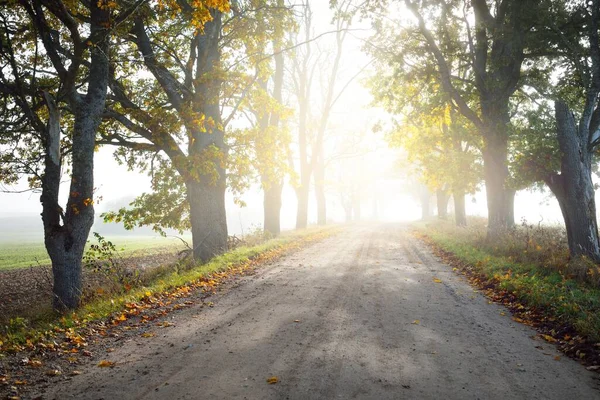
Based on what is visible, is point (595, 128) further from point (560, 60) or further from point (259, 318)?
point (259, 318)

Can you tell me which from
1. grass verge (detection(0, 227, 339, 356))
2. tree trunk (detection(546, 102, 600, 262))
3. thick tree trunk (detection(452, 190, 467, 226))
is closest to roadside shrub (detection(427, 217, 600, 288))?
tree trunk (detection(546, 102, 600, 262))

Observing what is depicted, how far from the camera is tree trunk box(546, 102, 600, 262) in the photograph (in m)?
9.11

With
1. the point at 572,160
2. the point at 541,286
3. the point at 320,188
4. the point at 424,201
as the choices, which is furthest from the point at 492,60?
the point at 424,201

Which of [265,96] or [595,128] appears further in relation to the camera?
[265,96]

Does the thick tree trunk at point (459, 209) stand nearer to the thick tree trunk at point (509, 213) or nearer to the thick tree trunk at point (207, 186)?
the thick tree trunk at point (509, 213)

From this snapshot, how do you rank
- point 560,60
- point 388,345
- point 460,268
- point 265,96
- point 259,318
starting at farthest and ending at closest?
1. point 560,60
2. point 265,96
3. point 460,268
4. point 259,318
5. point 388,345

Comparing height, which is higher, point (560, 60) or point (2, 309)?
point (560, 60)

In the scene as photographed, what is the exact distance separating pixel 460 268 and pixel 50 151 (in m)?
11.6

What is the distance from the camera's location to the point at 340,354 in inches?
178

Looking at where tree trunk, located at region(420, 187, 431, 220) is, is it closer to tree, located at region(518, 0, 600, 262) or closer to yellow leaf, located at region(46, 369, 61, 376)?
tree, located at region(518, 0, 600, 262)

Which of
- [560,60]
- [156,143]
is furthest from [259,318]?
[560,60]

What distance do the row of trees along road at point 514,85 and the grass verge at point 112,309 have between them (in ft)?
29.7

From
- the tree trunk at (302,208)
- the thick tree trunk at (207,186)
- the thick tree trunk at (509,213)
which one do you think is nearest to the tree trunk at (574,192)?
the thick tree trunk at (509,213)

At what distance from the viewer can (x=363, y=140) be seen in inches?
1462
